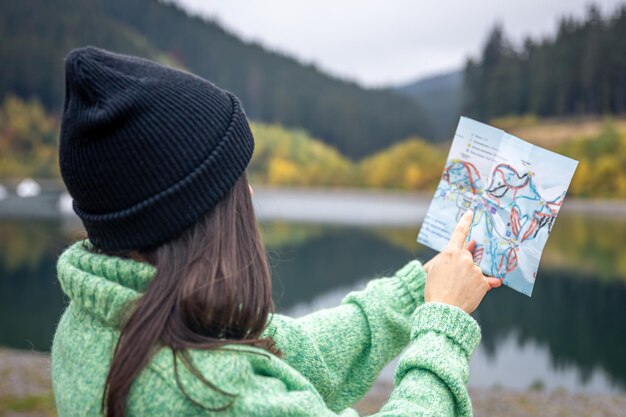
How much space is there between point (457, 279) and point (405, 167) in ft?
130

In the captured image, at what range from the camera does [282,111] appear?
54.0 m

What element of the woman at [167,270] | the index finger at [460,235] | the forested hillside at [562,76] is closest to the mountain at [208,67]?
the forested hillside at [562,76]

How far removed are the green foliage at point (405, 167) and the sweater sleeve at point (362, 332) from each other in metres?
35.3

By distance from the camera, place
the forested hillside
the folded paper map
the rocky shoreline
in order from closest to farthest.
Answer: the folded paper map < the rocky shoreline < the forested hillside

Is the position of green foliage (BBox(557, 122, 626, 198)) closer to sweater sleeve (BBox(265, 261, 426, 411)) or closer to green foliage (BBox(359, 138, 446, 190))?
green foliage (BBox(359, 138, 446, 190))

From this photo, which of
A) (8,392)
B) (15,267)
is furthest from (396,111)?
(8,392)

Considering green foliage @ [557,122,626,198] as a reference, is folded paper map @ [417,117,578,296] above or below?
above

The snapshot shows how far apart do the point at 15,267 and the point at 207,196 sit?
18.3 meters

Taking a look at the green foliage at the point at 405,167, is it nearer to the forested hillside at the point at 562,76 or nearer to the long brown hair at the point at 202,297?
the forested hillside at the point at 562,76

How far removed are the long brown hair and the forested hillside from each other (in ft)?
126

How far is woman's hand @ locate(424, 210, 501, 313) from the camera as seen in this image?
3.86 ft

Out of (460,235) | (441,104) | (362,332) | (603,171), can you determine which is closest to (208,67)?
(441,104)

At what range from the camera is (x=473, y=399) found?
773 cm

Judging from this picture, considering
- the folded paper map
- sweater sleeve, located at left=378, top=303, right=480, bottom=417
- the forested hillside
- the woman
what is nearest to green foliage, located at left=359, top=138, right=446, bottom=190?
the forested hillside
